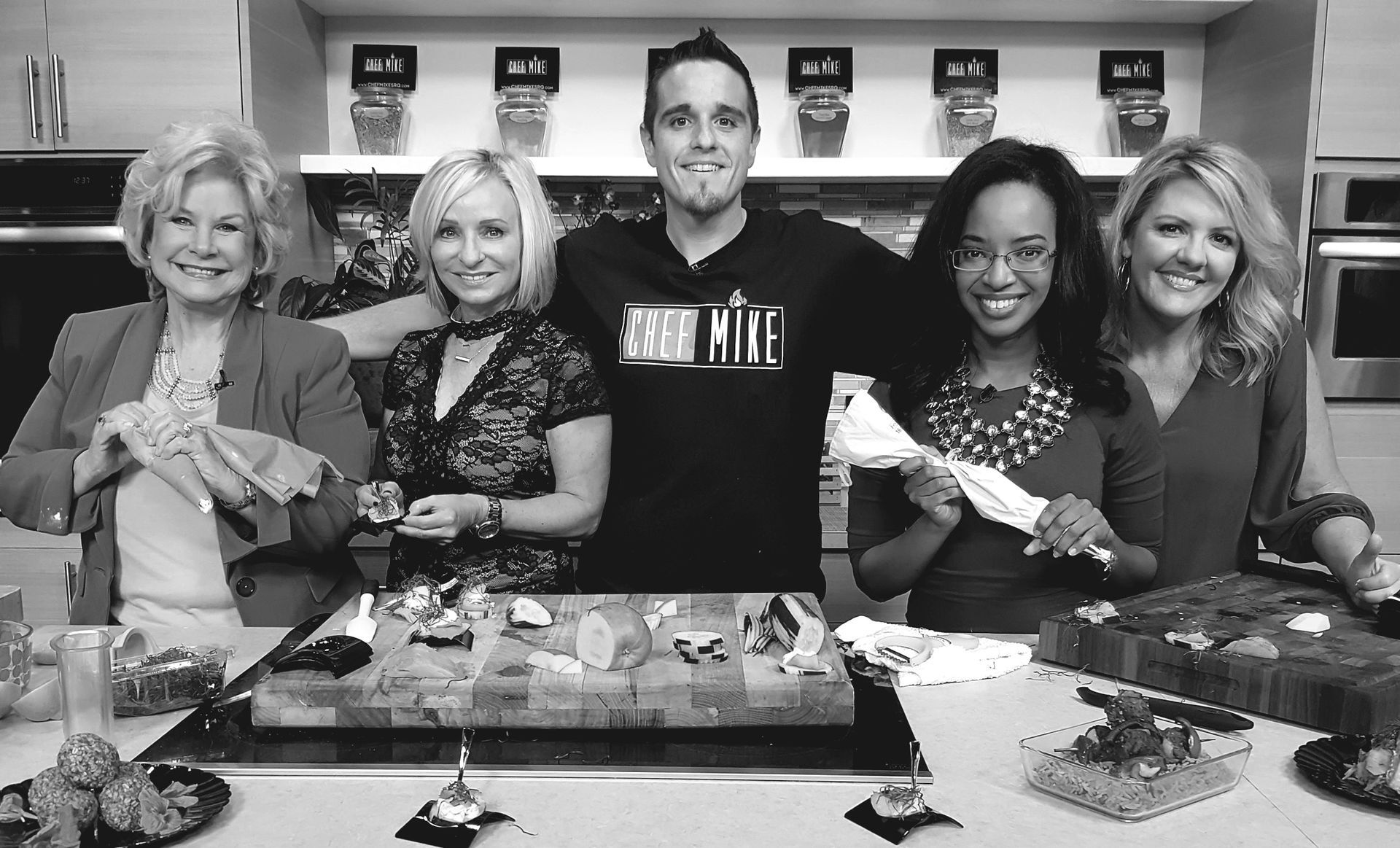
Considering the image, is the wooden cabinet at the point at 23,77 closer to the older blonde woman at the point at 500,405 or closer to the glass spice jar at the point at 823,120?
the older blonde woman at the point at 500,405

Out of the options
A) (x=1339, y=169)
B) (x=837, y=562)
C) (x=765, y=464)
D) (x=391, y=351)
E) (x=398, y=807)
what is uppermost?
(x=1339, y=169)

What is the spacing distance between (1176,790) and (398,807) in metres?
0.75

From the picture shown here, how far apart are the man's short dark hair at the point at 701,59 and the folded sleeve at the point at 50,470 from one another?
1.08 m

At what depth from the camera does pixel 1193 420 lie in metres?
1.82

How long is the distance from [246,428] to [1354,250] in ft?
9.17

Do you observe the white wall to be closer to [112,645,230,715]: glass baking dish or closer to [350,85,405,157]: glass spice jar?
[350,85,405,157]: glass spice jar

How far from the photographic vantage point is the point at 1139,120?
312 cm

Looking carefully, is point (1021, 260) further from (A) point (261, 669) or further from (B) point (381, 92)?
(B) point (381, 92)

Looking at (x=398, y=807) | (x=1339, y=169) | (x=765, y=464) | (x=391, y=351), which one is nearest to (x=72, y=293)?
(x=391, y=351)

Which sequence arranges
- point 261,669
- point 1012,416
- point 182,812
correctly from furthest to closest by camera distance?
point 1012,416
point 261,669
point 182,812

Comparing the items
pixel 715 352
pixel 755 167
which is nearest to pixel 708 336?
pixel 715 352

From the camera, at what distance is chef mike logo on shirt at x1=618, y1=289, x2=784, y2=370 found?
1894 millimetres

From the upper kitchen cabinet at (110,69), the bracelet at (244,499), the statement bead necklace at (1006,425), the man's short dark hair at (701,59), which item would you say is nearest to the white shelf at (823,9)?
the upper kitchen cabinet at (110,69)

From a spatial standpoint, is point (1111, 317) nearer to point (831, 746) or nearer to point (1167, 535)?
point (1167, 535)
